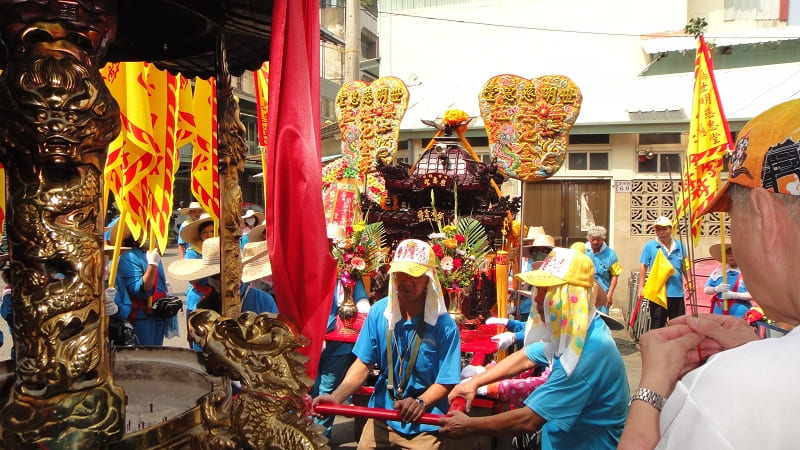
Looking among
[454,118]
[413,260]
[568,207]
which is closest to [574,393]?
[413,260]

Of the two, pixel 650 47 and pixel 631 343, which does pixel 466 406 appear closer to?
pixel 631 343

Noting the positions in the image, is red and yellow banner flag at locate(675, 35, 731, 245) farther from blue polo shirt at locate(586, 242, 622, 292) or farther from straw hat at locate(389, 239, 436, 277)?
straw hat at locate(389, 239, 436, 277)

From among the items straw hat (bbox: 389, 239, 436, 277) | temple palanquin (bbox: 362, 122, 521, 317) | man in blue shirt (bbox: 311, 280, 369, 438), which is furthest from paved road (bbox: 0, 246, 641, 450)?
temple palanquin (bbox: 362, 122, 521, 317)

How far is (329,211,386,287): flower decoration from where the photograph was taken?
5254 millimetres

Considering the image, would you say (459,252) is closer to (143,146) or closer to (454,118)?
(454,118)

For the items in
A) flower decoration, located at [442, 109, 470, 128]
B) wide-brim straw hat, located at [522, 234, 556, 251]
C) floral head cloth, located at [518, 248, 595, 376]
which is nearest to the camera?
floral head cloth, located at [518, 248, 595, 376]

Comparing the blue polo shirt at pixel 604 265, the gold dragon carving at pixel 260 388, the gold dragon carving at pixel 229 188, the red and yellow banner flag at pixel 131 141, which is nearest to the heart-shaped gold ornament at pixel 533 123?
the blue polo shirt at pixel 604 265

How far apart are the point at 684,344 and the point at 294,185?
3.67ft

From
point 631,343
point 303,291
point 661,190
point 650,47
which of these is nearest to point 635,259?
point 661,190

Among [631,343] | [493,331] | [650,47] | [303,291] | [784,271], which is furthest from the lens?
[650,47]

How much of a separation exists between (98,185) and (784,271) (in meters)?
1.49

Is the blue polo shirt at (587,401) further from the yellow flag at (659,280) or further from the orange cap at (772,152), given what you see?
the yellow flag at (659,280)

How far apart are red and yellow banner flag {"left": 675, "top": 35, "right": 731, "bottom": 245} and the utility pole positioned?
24.3 ft

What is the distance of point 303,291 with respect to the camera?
1771mm
